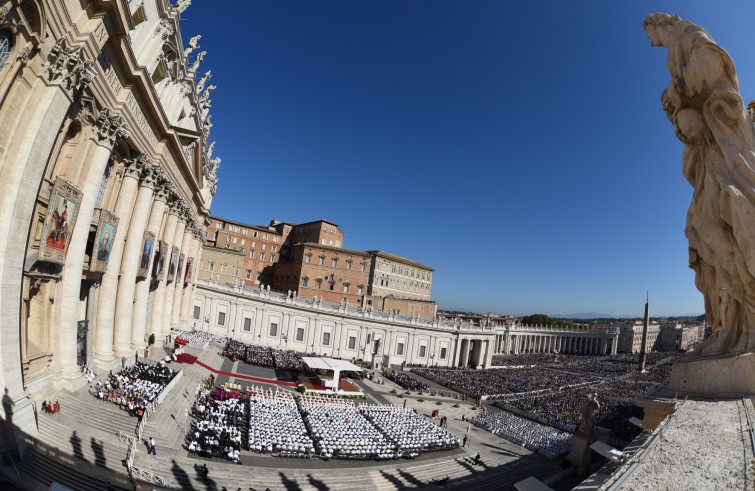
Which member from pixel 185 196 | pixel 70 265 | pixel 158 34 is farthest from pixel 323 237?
pixel 70 265

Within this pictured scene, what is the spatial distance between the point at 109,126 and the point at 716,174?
80.3ft

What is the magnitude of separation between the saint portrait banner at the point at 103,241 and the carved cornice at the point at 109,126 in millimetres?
3657

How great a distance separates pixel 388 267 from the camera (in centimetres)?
7694

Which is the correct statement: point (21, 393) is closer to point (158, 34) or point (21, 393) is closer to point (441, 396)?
point (158, 34)

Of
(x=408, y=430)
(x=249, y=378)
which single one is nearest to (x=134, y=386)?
(x=249, y=378)

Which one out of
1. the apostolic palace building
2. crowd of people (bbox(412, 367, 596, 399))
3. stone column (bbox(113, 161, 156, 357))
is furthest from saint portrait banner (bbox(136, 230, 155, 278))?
crowd of people (bbox(412, 367, 596, 399))

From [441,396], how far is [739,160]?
33839 mm

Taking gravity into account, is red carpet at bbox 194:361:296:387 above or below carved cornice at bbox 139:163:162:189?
below

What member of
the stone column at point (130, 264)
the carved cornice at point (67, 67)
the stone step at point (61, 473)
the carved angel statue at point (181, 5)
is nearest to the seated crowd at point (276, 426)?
the stone step at point (61, 473)

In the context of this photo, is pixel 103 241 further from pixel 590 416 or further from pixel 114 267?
pixel 590 416

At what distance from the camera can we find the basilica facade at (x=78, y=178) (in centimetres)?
1263

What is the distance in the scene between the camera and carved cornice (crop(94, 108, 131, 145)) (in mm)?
18016

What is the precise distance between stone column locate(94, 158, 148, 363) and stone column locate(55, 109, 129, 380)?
396 centimetres

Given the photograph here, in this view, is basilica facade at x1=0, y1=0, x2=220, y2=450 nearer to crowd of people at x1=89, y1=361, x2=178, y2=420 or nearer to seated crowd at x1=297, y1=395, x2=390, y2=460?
crowd of people at x1=89, y1=361, x2=178, y2=420
